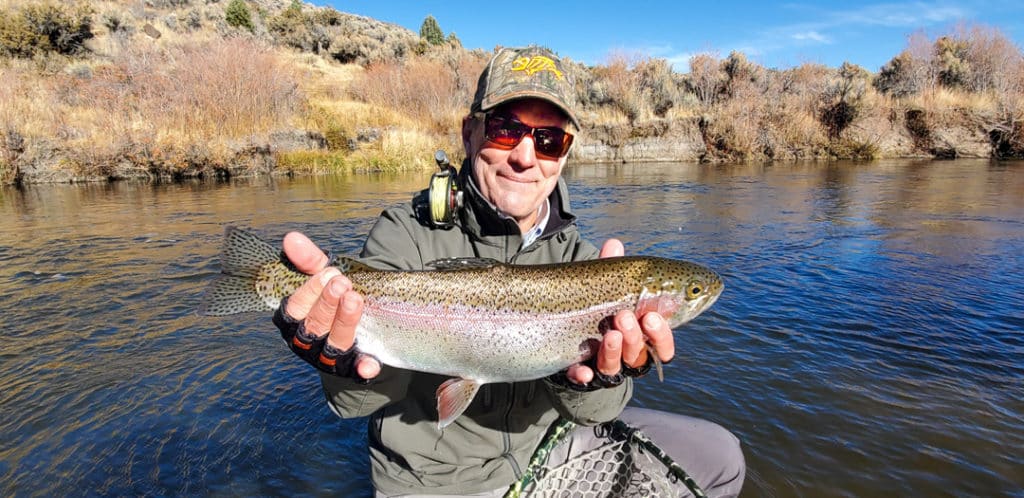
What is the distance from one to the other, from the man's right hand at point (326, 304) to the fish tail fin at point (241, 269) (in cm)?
29

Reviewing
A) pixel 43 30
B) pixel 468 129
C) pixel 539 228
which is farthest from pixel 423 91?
pixel 539 228

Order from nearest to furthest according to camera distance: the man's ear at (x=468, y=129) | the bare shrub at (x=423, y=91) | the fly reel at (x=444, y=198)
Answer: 1. the fly reel at (x=444, y=198)
2. the man's ear at (x=468, y=129)
3. the bare shrub at (x=423, y=91)

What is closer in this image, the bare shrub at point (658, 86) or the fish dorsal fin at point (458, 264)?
the fish dorsal fin at point (458, 264)

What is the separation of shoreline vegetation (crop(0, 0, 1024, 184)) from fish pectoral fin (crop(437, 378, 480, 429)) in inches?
953

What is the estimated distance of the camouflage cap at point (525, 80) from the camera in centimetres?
236

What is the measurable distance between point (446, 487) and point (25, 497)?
2844 mm

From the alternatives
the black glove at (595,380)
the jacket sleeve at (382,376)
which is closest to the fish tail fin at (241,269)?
the jacket sleeve at (382,376)

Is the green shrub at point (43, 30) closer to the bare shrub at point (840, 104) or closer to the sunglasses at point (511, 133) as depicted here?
the sunglasses at point (511, 133)

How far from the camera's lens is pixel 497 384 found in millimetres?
2486

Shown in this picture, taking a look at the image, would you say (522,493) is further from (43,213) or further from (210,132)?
(210,132)

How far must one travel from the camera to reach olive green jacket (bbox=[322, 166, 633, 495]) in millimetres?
2289

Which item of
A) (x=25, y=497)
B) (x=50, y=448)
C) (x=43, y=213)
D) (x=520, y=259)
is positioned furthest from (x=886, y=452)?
(x=43, y=213)

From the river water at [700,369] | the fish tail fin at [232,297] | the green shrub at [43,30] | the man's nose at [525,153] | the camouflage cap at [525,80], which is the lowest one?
the river water at [700,369]

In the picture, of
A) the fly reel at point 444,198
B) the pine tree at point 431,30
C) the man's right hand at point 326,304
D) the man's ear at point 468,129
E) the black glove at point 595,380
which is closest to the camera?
the man's right hand at point 326,304
